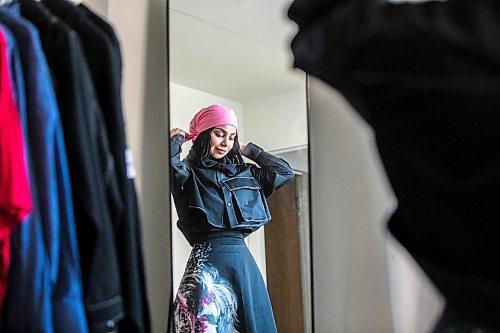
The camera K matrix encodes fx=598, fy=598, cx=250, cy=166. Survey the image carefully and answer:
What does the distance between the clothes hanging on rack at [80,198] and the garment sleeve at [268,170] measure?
1.48ft

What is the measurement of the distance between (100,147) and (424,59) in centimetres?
46

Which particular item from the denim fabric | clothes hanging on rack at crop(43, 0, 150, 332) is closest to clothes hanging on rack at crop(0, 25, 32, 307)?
the denim fabric

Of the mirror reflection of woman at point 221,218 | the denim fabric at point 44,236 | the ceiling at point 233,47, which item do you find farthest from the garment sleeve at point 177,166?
the denim fabric at point 44,236

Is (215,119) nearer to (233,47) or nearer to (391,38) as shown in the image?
(233,47)

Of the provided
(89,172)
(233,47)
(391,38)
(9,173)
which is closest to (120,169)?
(89,172)

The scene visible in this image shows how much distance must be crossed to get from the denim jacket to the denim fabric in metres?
0.53

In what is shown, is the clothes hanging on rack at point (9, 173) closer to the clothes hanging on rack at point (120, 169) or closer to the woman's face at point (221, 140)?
the clothes hanging on rack at point (120, 169)

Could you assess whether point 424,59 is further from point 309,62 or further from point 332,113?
point 332,113

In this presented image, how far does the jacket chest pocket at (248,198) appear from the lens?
A: 1275 millimetres

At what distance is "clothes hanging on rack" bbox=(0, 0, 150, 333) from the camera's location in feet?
2.40

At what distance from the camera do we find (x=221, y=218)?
1277mm

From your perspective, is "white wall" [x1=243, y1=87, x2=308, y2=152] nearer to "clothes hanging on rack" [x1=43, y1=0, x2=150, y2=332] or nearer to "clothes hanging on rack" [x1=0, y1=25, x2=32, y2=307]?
"clothes hanging on rack" [x1=43, y1=0, x2=150, y2=332]

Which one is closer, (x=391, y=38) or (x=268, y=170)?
(x=391, y=38)

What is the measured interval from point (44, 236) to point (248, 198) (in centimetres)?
60
